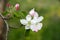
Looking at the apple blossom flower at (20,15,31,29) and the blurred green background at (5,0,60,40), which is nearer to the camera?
the apple blossom flower at (20,15,31,29)

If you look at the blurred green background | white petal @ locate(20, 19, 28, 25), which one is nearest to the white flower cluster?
white petal @ locate(20, 19, 28, 25)

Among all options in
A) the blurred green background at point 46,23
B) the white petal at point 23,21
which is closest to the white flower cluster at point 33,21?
the white petal at point 23,21

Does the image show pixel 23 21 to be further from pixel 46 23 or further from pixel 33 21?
pixel 46 23

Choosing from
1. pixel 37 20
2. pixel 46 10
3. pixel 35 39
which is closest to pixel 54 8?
pixel 46 10

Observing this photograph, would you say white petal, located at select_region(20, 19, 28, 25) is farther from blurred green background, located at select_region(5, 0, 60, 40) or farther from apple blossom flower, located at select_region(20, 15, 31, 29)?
blurred green background, located at select_region(5, 0, 60, 40)

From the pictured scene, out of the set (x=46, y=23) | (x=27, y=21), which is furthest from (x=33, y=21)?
(x=46, y=23)

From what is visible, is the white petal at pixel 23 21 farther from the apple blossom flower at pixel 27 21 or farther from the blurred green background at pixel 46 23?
the blurred green background at pixel 46 23

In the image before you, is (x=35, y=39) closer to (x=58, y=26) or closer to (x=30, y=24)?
(x=58, y=26)

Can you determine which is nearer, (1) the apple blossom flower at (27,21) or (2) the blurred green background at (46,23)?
(1) the apple blossom flower at (27,21)
